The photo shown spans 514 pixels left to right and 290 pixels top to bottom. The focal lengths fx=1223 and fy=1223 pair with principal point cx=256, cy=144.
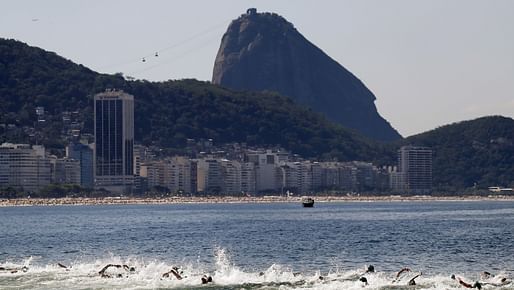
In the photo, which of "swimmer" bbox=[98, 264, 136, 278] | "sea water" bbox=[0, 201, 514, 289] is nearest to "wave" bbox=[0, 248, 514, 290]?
"sea water" bbox=[0, 201, 514, 289]

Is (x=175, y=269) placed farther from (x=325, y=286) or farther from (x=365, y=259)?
(x=365, y=259)

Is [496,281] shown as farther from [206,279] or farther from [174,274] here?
[174,274]

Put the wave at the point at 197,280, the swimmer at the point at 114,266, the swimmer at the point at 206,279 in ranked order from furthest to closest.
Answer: the swimmer at the point at 114,266
the swimmer at the point at 206,279
the wave at the point at 197,280

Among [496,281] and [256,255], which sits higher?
[496,281]

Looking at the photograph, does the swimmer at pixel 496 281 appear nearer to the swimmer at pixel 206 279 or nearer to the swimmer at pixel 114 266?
the swimmer at pixel 206 279

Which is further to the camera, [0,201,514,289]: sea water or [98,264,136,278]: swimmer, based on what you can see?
[98,264,136,278]: swimmer

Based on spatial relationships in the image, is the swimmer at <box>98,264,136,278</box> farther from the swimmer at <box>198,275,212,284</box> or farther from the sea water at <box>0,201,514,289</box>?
the swimmer at <box>198,275,212,284</box>

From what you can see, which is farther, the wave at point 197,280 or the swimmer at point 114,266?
the swimmer at point 114,266

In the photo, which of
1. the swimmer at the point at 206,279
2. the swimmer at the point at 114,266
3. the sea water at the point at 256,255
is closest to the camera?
the swimmer at the point at 206,279

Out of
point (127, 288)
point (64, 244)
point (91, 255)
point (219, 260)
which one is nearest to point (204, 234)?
point (64, 244)

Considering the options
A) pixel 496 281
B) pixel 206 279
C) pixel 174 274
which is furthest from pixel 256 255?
pixel 496 281

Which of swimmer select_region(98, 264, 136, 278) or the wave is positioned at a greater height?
swimmer select_region(98, 264, 136, 278)

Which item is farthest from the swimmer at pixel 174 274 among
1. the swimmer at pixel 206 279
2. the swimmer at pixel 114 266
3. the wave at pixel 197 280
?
the swimmer at pixel 114 266
